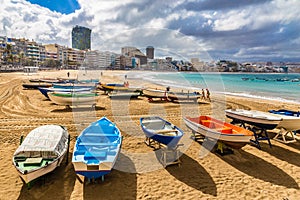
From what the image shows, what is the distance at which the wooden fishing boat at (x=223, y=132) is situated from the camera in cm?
661

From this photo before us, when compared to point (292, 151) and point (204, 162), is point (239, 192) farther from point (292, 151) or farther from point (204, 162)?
point (292, 151)

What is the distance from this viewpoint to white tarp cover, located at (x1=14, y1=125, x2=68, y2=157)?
5.39 metres

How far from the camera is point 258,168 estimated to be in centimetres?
657

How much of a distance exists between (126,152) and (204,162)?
287 cm

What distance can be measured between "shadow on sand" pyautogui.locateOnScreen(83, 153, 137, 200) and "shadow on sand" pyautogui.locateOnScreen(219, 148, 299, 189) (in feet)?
11.8

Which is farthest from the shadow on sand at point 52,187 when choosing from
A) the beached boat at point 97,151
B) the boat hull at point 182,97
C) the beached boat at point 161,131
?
the boat hull at point 182,97

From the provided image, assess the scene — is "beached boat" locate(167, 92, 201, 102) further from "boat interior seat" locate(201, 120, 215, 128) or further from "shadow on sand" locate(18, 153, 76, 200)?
"shadow on sand" locate(18, 153, 76, 200)

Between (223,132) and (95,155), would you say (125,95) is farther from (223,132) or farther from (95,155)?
(95,155)

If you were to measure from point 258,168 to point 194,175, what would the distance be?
2.33m

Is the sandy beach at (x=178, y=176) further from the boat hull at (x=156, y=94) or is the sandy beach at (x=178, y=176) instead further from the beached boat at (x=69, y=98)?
the boat hull at (x=156, y=94)

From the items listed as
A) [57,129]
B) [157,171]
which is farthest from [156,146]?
[57,129]

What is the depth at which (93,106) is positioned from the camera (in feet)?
49.5

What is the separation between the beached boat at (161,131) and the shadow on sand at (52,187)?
282 centimetres

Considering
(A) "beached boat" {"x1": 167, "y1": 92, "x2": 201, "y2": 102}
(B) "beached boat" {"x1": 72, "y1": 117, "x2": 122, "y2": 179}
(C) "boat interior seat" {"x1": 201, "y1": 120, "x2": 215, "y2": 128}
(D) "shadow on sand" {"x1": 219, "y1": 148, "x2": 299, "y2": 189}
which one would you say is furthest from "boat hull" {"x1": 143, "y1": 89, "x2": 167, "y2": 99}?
(D) "shadow on sand" {"x1": 219, "y1": 148, "x2": 299, "y2": 189}
